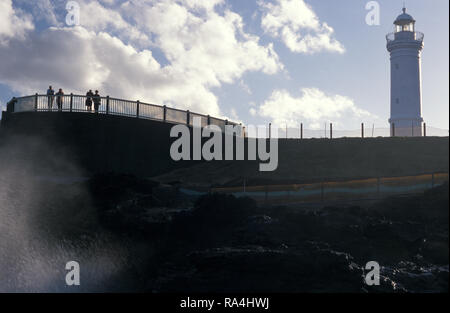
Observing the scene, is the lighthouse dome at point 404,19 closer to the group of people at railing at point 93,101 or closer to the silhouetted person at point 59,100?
the group of people at railing at point 93,101

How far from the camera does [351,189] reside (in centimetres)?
2358

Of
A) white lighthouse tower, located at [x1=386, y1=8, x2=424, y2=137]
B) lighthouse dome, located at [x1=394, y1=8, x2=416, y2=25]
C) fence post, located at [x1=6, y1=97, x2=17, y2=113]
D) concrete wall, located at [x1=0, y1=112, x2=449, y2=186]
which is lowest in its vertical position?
concrete wall, located at [x1=0, y1=112, x2=449, y2=186]

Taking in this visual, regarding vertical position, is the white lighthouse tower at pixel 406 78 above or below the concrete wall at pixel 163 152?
above

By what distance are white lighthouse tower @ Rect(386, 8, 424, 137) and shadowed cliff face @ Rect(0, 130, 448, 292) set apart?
2787 cm

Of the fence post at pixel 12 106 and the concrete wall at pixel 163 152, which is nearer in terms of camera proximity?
the concrete wall at pixel 163 152

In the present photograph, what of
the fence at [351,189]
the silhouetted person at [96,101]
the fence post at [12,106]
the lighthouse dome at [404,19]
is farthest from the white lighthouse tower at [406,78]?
the fence post at [12,106]

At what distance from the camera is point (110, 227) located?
21.3 metres

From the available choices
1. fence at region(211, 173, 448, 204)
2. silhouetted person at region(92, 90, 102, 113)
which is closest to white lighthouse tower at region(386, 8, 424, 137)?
fence at region(211, 173, 448, 204)

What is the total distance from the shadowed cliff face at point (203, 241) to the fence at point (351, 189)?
0.76m

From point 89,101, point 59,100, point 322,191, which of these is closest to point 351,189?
point 322,191

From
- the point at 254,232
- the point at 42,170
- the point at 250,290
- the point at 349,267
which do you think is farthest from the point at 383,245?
the point at 42,170

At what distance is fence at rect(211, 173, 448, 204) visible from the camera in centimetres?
2322

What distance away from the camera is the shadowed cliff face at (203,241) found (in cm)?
1578

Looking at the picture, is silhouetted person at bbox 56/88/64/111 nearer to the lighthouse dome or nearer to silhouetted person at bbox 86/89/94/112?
silhouetted person at bbox 86/89/94/112
